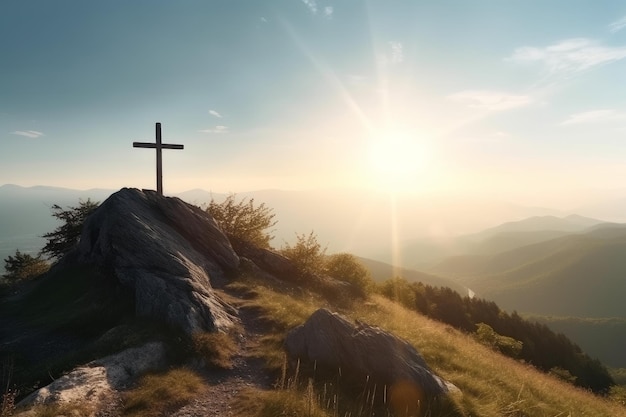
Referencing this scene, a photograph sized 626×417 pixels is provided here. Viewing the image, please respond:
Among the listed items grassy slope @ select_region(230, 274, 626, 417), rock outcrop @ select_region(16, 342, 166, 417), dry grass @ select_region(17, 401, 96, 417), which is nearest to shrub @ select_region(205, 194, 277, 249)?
grassy slope @ select_region(230, 274, 626, 417)

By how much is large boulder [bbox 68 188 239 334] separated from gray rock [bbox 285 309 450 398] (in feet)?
12.7

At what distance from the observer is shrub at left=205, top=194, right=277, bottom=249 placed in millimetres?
28797

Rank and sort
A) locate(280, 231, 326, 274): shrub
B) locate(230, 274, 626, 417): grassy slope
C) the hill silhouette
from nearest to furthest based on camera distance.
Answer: the hill silhouette, locate(230, 274, 626, 417): grassy slope, locate(280, 231, 326, 274): shrub

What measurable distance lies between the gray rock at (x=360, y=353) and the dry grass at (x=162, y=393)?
3.49m

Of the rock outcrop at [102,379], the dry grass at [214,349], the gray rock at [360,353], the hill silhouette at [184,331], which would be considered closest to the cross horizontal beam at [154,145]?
the hill silhouette at [184,331]

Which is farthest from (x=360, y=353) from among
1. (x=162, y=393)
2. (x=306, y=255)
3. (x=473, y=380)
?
(x=306, y=255)

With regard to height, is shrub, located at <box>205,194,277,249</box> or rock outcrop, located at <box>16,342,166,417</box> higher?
shrub, located at <box>205,194,277,249</box>

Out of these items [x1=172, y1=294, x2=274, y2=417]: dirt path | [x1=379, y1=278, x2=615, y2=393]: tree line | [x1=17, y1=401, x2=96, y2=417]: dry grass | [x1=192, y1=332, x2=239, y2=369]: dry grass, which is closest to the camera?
[x1=17, y1=401, x2=96, y2=417]: dry grass

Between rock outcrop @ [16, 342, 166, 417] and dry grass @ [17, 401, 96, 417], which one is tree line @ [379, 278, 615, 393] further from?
dry grass @ [17, 401, 96, 417]

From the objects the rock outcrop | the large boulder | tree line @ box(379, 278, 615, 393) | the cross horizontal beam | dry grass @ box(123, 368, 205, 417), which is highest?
the cross horizontal beam

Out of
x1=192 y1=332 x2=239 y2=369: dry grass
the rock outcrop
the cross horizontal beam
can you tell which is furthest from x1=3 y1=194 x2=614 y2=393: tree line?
the rock outcrop

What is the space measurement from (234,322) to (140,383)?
5388mm

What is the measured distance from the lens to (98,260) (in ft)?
61.5

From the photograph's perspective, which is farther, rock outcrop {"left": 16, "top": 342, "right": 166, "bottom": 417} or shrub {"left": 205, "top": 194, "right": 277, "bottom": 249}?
shrub {"left": 205, "top": 194, "right": 277, "bottom": 249}
